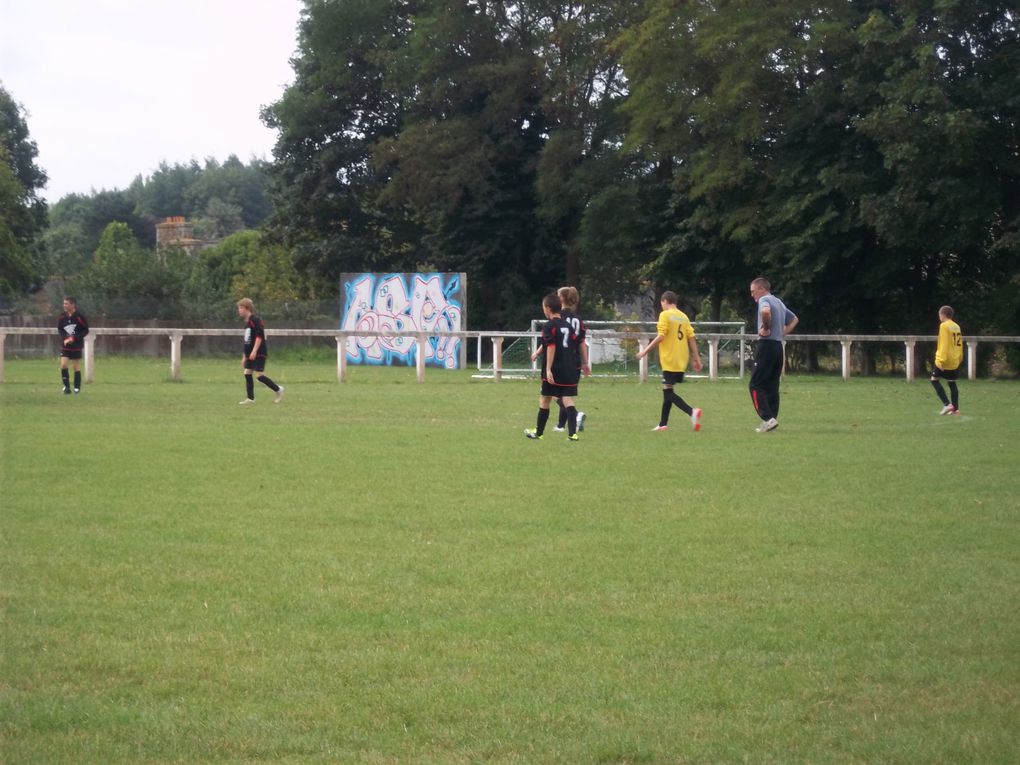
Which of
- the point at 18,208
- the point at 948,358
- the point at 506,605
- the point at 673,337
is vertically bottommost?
the point at 506,605

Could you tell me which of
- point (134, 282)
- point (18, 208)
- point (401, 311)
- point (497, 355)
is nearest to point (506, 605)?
point (497, 355)

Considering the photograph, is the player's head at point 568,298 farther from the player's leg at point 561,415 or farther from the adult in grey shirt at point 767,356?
the adult in grey shirt at point 767,356

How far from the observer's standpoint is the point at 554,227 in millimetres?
52938

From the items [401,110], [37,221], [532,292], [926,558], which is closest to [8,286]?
[37,221]

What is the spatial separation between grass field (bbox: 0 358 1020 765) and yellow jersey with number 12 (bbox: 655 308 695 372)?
11.6 feet

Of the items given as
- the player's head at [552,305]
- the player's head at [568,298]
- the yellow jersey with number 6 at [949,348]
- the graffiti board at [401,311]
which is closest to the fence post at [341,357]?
the graffiti board at [401,311]

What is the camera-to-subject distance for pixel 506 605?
6.82 m

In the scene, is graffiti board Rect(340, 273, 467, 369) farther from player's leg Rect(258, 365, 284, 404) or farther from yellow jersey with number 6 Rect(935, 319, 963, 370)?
yellow jersey with number 6 Rect(935, 319, 963, 370)

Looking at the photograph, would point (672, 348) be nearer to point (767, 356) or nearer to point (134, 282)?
point (767, 356)

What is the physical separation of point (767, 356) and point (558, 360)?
9.73 ft

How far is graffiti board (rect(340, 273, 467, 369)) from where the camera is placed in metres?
44.9

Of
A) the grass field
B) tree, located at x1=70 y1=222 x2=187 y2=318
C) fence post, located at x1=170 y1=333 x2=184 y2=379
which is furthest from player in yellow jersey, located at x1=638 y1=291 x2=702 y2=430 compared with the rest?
tree, located at x1=70 y1=222 x2=187 y2=318

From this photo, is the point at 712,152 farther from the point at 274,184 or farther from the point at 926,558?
the point at 926,558

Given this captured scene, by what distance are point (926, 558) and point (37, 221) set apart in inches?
2408
